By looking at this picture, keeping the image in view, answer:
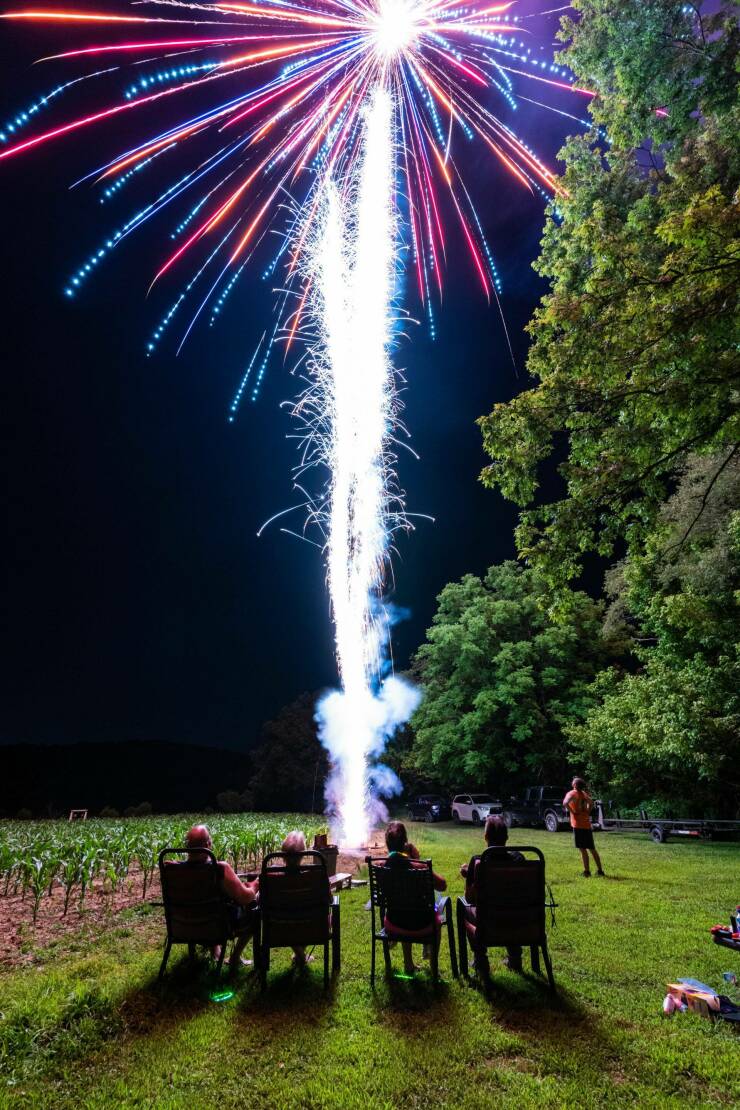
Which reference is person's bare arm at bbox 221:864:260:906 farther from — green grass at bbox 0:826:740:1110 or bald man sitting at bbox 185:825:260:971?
green grass at bbox 0:826:740:1110

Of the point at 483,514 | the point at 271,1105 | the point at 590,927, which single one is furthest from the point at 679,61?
the point at 483,514

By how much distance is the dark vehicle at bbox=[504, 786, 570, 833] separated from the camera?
73.9ft

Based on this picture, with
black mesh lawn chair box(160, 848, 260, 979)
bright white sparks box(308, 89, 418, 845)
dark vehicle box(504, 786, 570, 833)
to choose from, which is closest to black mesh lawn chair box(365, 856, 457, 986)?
black mesh lawn chair box(160, 848, 260, 979)

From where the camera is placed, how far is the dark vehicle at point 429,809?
106 ft

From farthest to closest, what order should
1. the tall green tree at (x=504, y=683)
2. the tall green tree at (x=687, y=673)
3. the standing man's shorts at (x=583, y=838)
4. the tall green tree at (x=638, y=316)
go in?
the tall green tree at (x=504, y=683), the tall green tree at (x=687, y=673), the standing man's shorts at (x=583, y=838), the tall green tree at (x=638, y=316)

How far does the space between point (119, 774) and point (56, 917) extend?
67564 millimetres

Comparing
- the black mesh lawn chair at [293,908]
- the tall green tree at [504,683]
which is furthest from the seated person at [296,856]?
the tall green tree at [504,683]

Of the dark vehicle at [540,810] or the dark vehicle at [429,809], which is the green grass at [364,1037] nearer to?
the dark vehicle at [540,810]

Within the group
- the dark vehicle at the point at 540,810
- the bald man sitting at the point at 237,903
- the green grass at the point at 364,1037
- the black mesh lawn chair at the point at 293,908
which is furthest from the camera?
the dark vehicle at the point at 540,810

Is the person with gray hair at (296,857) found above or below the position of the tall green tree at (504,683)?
below

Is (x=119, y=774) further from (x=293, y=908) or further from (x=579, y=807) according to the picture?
(x=293, y=908)

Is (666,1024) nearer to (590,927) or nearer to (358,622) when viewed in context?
(590,927)

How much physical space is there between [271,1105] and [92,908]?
21.5 feet

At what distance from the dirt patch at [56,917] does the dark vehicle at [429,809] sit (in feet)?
80.2
